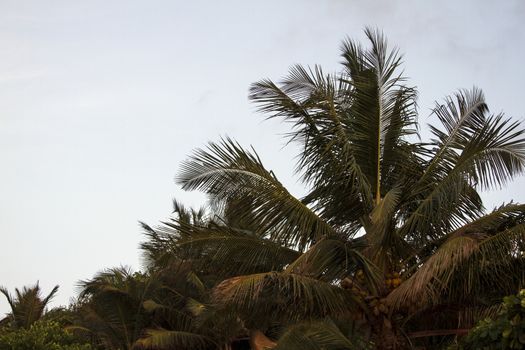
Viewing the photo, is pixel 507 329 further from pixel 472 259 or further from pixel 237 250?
pixel 237 250

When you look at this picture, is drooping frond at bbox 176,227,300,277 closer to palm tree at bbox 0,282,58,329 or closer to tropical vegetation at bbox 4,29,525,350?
tropical vegetation at bbox 4,29,525,350

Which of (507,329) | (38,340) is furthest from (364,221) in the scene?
(38,340)

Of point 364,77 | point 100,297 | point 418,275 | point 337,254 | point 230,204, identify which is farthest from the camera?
point 100,297

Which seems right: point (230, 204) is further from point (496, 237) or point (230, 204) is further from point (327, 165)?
point (496, 237)

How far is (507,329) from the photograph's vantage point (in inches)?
353

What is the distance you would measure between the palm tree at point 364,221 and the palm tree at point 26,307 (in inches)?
785

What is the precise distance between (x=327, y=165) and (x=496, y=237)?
3.60 metres

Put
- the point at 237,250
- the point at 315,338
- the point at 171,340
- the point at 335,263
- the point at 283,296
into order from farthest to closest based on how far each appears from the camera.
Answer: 1. the point at 171,340
2. the point at 315,338
3. the point at 237,250
4. the point at 335,263
5. the point at 283,296

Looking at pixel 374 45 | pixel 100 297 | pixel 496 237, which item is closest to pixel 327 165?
pixel 374 45

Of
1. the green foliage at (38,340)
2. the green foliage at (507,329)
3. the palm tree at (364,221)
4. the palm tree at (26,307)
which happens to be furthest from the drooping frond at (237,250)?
the palm tree at (26,307)

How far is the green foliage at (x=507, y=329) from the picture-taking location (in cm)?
883

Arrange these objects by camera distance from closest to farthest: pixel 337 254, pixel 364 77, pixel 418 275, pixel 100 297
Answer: pixel 418 275 → pixel 337 254 → pixel 364 77 → pixel 100 297

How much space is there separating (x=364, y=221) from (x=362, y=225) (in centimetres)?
36

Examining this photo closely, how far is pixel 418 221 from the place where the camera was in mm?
13781
